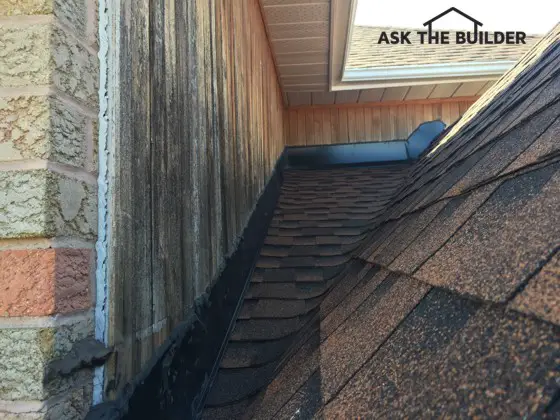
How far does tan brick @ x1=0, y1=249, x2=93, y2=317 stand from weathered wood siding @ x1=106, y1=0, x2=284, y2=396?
12cm

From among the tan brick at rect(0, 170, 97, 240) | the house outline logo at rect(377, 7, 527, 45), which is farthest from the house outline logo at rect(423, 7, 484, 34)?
the tan brick at rect(0, 170, 97, 240)

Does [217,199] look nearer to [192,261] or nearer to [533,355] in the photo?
[192,261]

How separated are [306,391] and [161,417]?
433 millimetres

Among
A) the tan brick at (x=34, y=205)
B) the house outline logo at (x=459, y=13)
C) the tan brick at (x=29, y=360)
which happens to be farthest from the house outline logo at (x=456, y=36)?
the tan brick at (x=29, y=360)

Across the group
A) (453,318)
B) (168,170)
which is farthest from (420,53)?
(453,318)

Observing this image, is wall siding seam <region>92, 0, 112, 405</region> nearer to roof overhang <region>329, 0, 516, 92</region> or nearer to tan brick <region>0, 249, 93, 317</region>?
tan brick <region>0, 249, 93, 317</region>

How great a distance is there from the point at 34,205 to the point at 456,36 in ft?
21.0

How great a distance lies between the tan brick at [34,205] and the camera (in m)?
0.68

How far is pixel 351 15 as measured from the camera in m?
3.36

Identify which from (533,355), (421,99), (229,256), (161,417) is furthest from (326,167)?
(533,355)

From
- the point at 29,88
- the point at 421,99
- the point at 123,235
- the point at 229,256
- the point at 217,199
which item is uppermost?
the point at 421,99

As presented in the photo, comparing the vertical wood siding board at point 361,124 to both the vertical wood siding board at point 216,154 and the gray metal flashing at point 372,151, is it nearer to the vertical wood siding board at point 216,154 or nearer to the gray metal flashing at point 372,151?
the gray metal flashing at point 372,151

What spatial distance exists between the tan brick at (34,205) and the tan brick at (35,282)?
3 cm

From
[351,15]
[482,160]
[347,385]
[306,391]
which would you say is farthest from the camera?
[351,15]
